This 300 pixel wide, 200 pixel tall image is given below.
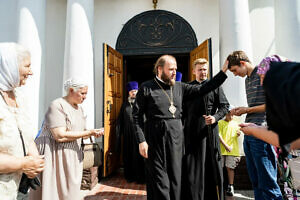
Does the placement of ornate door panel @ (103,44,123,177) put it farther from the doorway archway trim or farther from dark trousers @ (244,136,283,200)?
dark trousers @ (244,136,283,200)

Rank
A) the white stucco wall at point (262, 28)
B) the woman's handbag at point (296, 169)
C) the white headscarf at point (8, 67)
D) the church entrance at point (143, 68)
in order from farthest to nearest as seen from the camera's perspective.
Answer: the church entrance at point (143, 68) → the white stucco wall at point (262, 28) → the woman's handbag at point (296, 169) → the white headscarf at point (8, 67)

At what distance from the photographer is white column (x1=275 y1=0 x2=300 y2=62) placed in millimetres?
4504

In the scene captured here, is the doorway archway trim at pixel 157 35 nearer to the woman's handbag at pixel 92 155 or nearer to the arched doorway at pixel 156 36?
the arched doorway at pixel 156 36

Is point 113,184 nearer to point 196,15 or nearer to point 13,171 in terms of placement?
point 13,171

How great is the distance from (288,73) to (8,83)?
1.80 meters

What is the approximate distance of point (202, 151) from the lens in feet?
10.1

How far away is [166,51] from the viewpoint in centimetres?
588

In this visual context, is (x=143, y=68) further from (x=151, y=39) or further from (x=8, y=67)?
(x=8, y=67)

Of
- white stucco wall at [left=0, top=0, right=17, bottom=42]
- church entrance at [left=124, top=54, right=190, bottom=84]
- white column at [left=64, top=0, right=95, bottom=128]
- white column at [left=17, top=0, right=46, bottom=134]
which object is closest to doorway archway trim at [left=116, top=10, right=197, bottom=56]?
white column at [left=64, top=0, right=95, bottom=128]

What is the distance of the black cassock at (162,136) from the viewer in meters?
2.58

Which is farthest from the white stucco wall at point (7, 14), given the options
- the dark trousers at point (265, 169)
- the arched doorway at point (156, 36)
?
the dark trousers at point (265, 169)

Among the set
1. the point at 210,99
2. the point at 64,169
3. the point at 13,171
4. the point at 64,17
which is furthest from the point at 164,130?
the point at 64,17

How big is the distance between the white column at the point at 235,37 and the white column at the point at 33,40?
4.55m

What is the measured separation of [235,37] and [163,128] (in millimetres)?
3078
